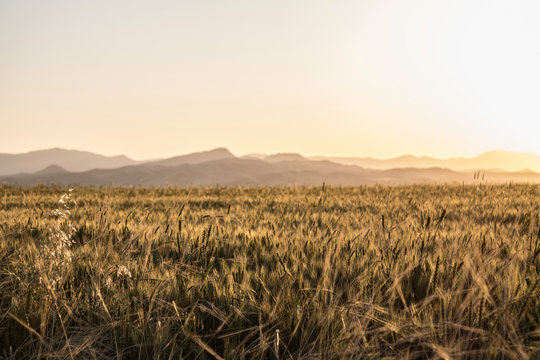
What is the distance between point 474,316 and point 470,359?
0.23 meters

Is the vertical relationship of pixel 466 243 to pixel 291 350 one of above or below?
above

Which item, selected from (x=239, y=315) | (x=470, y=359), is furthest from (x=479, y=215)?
(x=239, y=315)

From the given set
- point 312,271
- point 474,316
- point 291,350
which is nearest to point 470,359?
point 474,316

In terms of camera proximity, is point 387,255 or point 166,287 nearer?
point 166,287

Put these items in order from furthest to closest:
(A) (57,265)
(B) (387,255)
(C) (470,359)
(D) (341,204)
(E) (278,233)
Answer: (D) (341,204) < (E) (278,233) < (B) (387,255) < (A) (57,265) < (C) (470,359)

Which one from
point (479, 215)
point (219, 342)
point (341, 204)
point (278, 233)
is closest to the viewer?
point (219, 342)

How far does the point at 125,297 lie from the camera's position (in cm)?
210

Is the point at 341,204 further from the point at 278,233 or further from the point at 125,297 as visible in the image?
the point at 125,297

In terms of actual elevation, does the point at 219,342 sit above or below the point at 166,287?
below

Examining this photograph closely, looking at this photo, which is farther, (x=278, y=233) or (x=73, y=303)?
(x=278, y=233)

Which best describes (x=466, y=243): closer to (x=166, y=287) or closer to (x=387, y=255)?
(x=387, y=255)

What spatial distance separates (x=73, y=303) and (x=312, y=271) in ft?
4.71

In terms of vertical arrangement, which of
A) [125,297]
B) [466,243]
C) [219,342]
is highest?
[466,243]

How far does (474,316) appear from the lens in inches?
68.1
